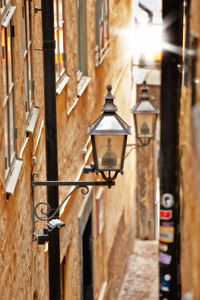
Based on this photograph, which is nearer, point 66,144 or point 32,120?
point 32,120

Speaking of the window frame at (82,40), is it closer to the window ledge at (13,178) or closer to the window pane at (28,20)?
the window pane at (28,20)

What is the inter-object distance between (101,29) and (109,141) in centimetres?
680

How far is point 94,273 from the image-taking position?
443 inches

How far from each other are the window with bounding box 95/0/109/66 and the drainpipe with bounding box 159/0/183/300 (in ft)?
24.8

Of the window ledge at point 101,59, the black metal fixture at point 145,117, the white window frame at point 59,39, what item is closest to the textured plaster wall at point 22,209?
the white window frame at point 59,39

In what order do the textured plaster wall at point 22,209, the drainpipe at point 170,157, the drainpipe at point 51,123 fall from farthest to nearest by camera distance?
the textured plaster wall at point 22,209 < the drainpipe at point 51,123 < the drainpipe at point 170,157

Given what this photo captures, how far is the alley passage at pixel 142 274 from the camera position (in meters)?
14.0

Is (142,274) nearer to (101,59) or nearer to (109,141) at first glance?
(101,59)

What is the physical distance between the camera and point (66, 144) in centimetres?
894

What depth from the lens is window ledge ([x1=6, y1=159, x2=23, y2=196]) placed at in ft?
19.1

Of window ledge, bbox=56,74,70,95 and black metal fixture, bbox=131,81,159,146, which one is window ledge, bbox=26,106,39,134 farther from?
black metal fixture, bbox=131,81,159,146

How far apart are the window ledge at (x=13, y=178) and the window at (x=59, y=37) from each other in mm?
2437

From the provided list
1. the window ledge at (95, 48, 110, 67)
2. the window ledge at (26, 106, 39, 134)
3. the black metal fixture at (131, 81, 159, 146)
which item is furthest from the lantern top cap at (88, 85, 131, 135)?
the window ledge at (95, 48, 110, 67)

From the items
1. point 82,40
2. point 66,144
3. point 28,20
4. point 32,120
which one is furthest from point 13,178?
point 82,40
